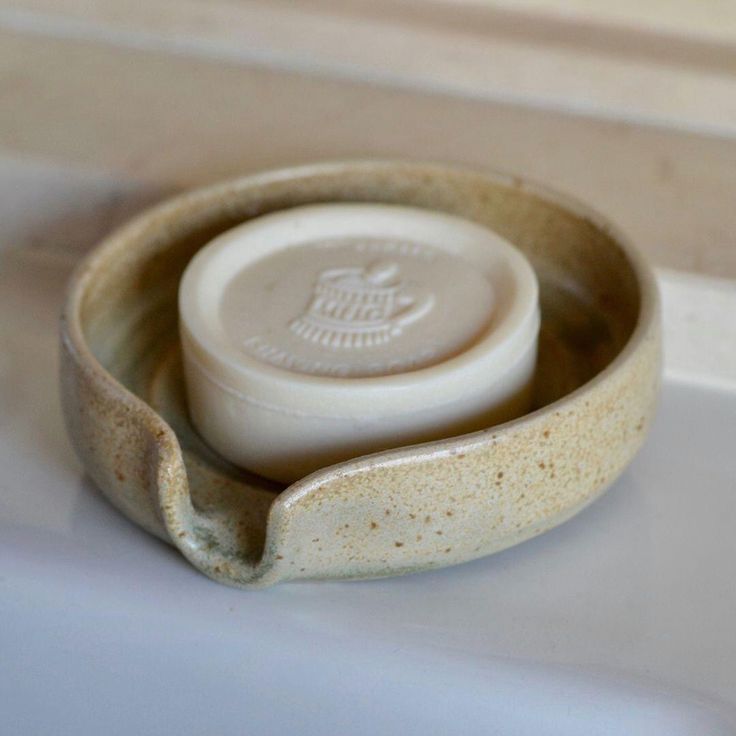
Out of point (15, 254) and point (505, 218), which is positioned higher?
point (505, 218)

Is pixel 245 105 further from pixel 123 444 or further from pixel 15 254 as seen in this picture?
pixel 123 444

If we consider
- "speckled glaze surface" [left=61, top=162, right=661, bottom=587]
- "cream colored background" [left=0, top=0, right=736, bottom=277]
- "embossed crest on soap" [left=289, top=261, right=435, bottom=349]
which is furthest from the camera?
"cream colored background" [left=0, top=0, right=736, bottom=277]

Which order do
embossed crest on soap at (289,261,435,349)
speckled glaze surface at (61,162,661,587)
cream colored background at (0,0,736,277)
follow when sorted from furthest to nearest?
cream colored background at (0,0,736,277), embossed crest on soap at (289,261,435,349), speckled glaze surface at (61,162,661,587)

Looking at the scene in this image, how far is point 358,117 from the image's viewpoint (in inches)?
33.0

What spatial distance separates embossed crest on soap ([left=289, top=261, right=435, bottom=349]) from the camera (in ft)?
A: 1.87

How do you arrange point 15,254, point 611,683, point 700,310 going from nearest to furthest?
point 611,683, point 700,310, point 15,254

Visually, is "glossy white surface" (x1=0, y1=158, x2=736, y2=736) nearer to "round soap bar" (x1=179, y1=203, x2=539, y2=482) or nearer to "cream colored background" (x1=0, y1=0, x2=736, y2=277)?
"round soap bar" (x1=179, y1=203, x2=539, y2=482)

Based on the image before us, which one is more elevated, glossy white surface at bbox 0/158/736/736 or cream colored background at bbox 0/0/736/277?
cream colored background at bbox 0/0/736/277

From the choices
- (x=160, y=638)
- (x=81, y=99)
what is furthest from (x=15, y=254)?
(x=160, y=638)

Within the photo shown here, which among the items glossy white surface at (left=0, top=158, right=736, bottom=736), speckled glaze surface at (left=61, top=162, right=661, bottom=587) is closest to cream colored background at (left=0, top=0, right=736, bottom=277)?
speckled glaze surface at (left=61, top=162, right=661, bottom=587)

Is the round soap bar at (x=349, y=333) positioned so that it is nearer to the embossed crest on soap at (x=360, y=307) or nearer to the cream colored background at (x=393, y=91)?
the embossed crest on soap at (x=360, y=307)

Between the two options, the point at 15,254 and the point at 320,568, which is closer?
the point at 320,568

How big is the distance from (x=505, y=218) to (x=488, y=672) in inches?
Result: 11.1

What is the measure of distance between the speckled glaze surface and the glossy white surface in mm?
26
